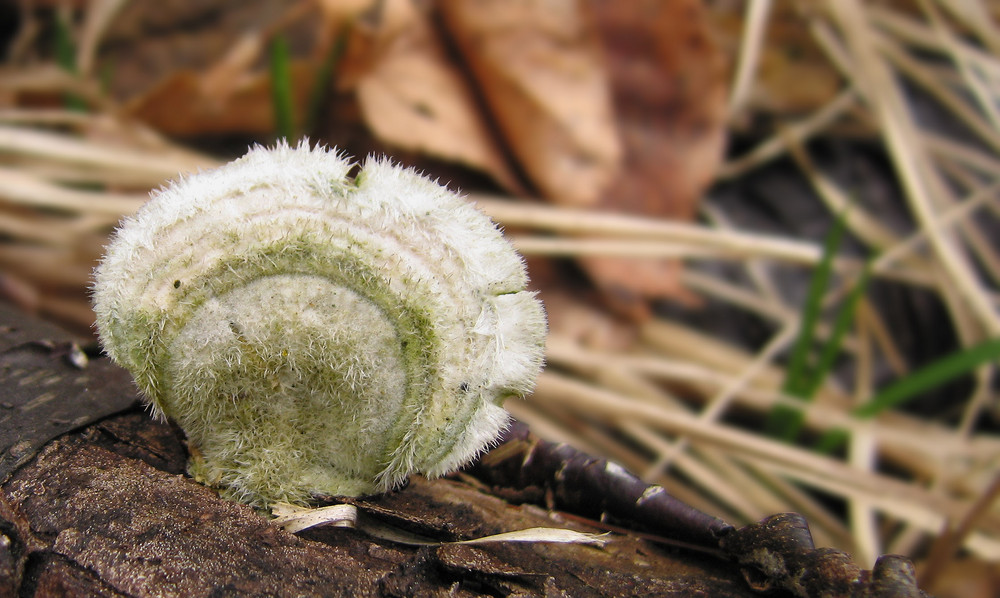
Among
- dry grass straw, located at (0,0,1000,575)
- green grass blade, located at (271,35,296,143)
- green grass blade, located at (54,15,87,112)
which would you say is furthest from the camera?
green grass blade, located at (54,15,87,112)

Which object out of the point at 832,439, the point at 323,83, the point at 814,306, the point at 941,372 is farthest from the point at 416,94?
the point at 941,372

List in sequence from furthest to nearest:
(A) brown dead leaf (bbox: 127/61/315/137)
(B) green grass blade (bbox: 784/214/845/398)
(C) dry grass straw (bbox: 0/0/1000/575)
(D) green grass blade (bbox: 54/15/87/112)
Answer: (D) green grass blade (bbox: 54/15/87/112), (A) brown dead leaf (bbox: 127/61/315/137), (B) green grass blade (bbox: 784/214/845/398), (C) dry grass straw (bbox: 0/0/1000/575)

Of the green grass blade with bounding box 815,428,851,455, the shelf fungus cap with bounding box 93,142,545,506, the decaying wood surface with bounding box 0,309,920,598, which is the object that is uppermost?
the shelf fungus cap with bounding box 93,142,545,506

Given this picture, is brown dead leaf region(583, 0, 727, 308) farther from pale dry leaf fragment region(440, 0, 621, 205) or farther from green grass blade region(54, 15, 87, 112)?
green grass blade region(54, 15, 87, 112)

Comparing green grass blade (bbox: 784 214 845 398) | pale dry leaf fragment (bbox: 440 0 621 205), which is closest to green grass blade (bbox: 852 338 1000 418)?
green grass blade (bbox: 784 214 845 398)

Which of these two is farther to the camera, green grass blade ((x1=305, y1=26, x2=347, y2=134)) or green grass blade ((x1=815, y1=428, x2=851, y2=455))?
green grass blade ((x1=305, y1=26, x2=347, y2=134))

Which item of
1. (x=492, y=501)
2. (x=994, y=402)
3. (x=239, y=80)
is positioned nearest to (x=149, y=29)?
(x=239, y=80)

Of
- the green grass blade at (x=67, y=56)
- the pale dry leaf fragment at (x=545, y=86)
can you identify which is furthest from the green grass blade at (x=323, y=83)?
the green grass blade at (x=67, y=56)
